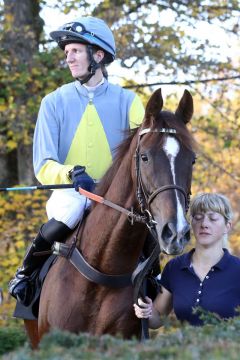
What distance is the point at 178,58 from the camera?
12.3 m

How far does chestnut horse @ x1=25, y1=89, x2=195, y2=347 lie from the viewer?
15.1 feet

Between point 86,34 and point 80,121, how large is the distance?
1.97 feet

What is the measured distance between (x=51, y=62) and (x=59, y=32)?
249 inches

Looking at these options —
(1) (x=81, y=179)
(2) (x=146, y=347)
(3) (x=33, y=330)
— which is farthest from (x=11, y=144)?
(2) (x=146, y=347)

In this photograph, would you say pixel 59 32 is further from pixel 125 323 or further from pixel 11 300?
pixel 11 300

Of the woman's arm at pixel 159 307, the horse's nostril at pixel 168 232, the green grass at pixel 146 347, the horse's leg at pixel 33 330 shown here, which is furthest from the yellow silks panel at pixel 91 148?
the green grass at pixel 146 347

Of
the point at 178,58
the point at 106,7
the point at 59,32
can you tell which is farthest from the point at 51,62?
the point at 59,32

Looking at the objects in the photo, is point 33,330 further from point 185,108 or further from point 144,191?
point 185,108

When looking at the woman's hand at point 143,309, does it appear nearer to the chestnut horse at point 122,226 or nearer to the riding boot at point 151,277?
the chestnut horse at point 122,226

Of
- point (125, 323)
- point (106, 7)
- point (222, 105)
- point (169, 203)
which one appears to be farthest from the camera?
point (222, 105)

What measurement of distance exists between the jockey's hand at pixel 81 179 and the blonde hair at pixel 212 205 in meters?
0.67

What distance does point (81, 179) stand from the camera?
5191 mm

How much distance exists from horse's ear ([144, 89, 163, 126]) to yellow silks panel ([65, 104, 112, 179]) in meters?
0.84

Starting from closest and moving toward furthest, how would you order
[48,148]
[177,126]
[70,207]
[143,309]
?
[177,126], [143,309], [70,207], [48,148]
